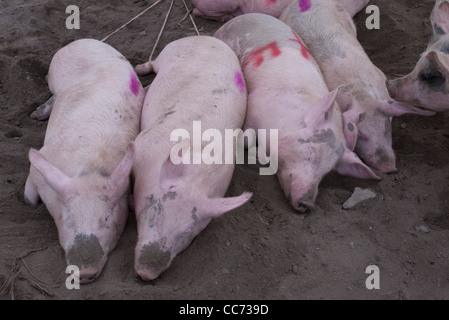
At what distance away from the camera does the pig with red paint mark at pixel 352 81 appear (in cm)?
430

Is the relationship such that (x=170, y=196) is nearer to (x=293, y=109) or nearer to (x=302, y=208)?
(x=302, y=208)

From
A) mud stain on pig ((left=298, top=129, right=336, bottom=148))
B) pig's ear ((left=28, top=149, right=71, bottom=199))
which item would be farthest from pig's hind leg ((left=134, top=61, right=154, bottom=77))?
pig's ear ((left=28, top=149, right=71, bottom=199))

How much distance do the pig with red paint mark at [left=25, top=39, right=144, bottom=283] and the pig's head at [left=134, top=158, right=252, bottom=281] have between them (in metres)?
0.23

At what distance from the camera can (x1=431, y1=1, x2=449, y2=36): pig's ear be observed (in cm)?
454

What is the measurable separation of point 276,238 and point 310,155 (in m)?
0.67

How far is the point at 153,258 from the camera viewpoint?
10.2 feet

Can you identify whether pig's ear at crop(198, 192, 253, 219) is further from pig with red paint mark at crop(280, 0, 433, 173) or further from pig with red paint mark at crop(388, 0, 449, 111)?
pig with red paint mark at crop(388, 0, 449, 111)

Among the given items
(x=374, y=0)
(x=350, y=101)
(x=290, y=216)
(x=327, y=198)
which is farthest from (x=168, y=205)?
(x=374, y=0)

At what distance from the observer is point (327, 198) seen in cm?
395

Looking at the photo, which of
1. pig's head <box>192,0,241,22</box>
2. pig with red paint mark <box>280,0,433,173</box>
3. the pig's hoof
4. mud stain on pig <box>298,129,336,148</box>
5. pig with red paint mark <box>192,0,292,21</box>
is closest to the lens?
the pig's hoof

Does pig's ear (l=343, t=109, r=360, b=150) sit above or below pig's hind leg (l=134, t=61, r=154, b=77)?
below

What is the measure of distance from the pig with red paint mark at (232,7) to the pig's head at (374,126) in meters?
1.80

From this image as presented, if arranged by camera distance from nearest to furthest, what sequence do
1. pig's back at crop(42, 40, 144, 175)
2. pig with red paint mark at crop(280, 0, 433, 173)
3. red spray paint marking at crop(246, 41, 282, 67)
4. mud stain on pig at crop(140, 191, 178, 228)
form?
mud stain on pig at crop(140, 191, 178, 228) → pig's back at crop(42, 40, 144, 175) → pig with red paint mark at crop(280, 0, 433, 173) → red spray paint marking at crop(246, 41, 282, 67)

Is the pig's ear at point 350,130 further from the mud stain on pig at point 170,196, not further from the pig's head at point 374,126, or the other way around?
the mud stain on pig at point 170,196
